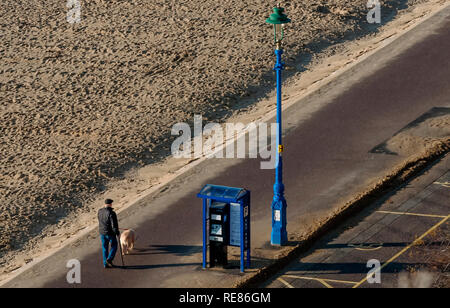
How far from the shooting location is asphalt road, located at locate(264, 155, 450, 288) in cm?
2097

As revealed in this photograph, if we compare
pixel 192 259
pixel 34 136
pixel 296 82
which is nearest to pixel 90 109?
pixel 34 136

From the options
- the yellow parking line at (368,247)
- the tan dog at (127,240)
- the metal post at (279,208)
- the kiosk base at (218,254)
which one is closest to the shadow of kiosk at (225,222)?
the kiosk base at (218,254)

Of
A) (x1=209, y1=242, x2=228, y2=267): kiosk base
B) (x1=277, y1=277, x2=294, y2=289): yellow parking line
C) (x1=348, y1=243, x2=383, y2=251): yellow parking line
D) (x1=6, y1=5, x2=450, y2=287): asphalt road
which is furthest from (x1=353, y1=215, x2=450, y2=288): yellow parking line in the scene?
(x1=209, y1=242, x2=228, y2=267): kiosk base

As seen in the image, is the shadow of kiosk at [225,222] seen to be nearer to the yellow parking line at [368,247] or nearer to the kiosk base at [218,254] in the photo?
the kiosk base at [218,254]

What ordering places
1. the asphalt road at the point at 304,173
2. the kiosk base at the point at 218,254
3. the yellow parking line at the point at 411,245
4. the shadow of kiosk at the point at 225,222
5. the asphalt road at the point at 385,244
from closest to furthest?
the yellow parking line at the point at 411,245
the asphalt road at the point at 385,244
the shadow of kiosk at the point at 225,222
the kiosk base at the point at 218,254
the asphalt road at the point at 304,173

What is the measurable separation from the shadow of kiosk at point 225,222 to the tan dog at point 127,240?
186cm

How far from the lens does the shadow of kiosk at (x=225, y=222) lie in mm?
21219

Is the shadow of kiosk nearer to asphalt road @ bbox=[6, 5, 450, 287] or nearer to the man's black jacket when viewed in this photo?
asphalt road @ bbox=[6, 5, 450, 287]

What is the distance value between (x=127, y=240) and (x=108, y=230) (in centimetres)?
70

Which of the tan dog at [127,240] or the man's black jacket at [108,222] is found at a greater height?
the man's black jacket at [108,222]

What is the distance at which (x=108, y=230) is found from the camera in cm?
2170

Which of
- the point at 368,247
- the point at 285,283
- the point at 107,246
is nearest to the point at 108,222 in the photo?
the point at 107,246

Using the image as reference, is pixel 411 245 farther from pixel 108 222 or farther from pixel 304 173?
pixel 108 222
